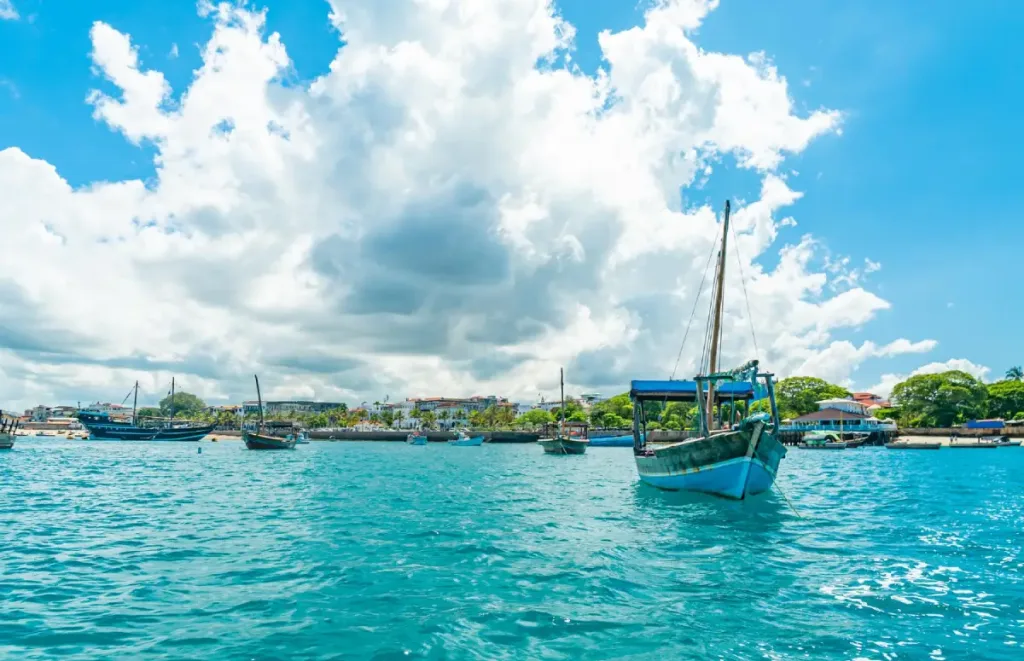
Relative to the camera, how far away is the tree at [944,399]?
118750 millimetres

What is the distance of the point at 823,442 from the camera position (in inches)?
3868

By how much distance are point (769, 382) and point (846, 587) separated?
14.3m

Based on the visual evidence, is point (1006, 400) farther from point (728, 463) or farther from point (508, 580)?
point (508, 580)

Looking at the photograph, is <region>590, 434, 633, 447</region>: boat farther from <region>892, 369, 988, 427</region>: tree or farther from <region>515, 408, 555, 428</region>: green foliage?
<region>892, 369, 988, 427</region>: tree

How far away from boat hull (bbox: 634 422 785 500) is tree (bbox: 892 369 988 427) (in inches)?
4771

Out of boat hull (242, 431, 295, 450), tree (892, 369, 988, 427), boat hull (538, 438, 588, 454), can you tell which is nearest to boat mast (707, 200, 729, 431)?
boat hull (538, 438, 588, 454)

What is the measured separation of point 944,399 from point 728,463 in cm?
12526

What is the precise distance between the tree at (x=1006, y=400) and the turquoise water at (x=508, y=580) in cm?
13030

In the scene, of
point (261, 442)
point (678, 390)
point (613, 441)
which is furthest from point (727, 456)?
point (613, 441)

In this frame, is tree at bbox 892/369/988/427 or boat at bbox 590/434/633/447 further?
boat at bbox 590/434/633/447

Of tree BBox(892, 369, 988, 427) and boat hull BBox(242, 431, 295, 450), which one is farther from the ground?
tree BBox(892, 369, 988, 427)

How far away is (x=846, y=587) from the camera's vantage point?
1153 cm

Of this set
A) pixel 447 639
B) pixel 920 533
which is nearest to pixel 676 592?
pixel 447 639

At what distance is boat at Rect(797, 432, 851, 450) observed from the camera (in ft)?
315
